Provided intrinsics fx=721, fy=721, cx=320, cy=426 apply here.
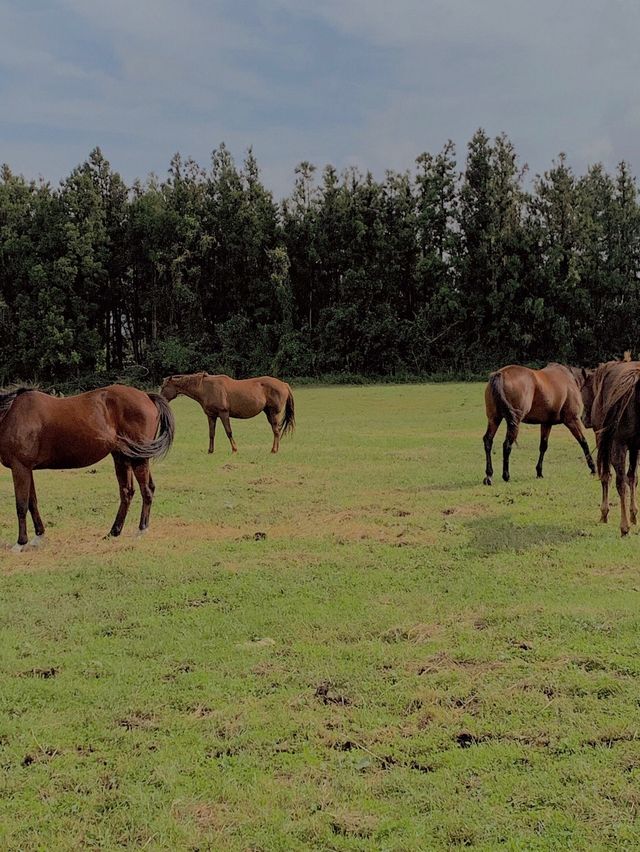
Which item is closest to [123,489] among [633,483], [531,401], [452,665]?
[452,665]

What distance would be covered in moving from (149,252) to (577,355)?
24136 mm

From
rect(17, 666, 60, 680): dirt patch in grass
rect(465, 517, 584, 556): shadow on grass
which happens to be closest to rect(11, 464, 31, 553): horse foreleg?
rect(17, 666, 60, 680): dirt patch in grass

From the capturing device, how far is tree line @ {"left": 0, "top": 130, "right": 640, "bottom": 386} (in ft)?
126

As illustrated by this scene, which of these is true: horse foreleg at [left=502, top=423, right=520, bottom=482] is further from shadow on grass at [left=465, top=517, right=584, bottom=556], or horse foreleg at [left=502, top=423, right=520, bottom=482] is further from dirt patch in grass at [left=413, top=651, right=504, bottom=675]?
dirt patch in grass at [left=413, top=651, right=504, bottom=675]

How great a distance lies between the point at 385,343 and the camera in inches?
1567

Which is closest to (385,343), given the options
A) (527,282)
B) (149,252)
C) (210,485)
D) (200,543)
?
(527,282)

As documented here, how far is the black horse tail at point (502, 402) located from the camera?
11.2 m

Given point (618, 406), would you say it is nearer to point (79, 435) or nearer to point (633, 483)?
point (633, 483)

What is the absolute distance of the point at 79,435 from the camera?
319 inches

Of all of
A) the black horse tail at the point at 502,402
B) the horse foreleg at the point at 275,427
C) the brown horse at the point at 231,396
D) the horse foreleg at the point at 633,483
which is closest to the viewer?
the horse foreleg at the point at 633,483

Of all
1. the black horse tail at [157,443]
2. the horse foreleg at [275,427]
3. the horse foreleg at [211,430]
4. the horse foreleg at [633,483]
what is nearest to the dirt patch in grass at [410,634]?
the horse foreleg at [633,483]

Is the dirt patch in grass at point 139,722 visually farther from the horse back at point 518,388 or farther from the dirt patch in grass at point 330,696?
the horse back at point 518,388

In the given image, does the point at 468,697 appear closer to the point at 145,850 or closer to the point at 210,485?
the point at 145,850

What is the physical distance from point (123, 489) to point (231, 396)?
746 centimetres
